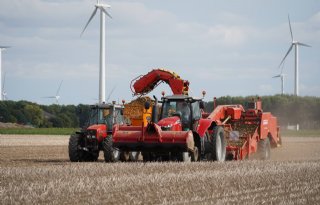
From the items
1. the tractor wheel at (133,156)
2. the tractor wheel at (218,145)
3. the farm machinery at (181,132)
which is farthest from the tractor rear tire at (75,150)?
the tractor wheel at (218,145)

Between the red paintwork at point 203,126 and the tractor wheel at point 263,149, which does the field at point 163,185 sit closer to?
the red paintwork at point 203,126

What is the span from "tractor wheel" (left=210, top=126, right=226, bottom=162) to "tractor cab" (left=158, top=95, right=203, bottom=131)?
82 centimetres

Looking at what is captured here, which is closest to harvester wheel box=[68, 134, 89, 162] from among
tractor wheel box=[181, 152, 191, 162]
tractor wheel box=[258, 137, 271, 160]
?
tractor wheel box=[181, 152, 191, 162]

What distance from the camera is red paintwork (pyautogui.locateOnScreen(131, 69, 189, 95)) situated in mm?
25297

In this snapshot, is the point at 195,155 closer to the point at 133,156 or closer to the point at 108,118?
the point at 133,156

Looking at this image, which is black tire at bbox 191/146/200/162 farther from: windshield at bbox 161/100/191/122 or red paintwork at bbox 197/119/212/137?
windshield at bbox 161/100/191/122

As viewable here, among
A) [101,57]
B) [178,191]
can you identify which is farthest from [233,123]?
[101,57]

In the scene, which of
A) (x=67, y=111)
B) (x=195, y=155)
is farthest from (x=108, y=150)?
(x=67, y=111)

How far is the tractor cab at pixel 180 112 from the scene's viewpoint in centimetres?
2347

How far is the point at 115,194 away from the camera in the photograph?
46.0 ft

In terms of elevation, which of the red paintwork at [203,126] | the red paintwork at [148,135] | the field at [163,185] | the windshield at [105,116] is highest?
the windshield at [105,116]

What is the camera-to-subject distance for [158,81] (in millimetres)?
26000

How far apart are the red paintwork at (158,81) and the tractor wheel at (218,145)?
6.70 ft

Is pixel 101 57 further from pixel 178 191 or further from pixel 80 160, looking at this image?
pixel 178 191
